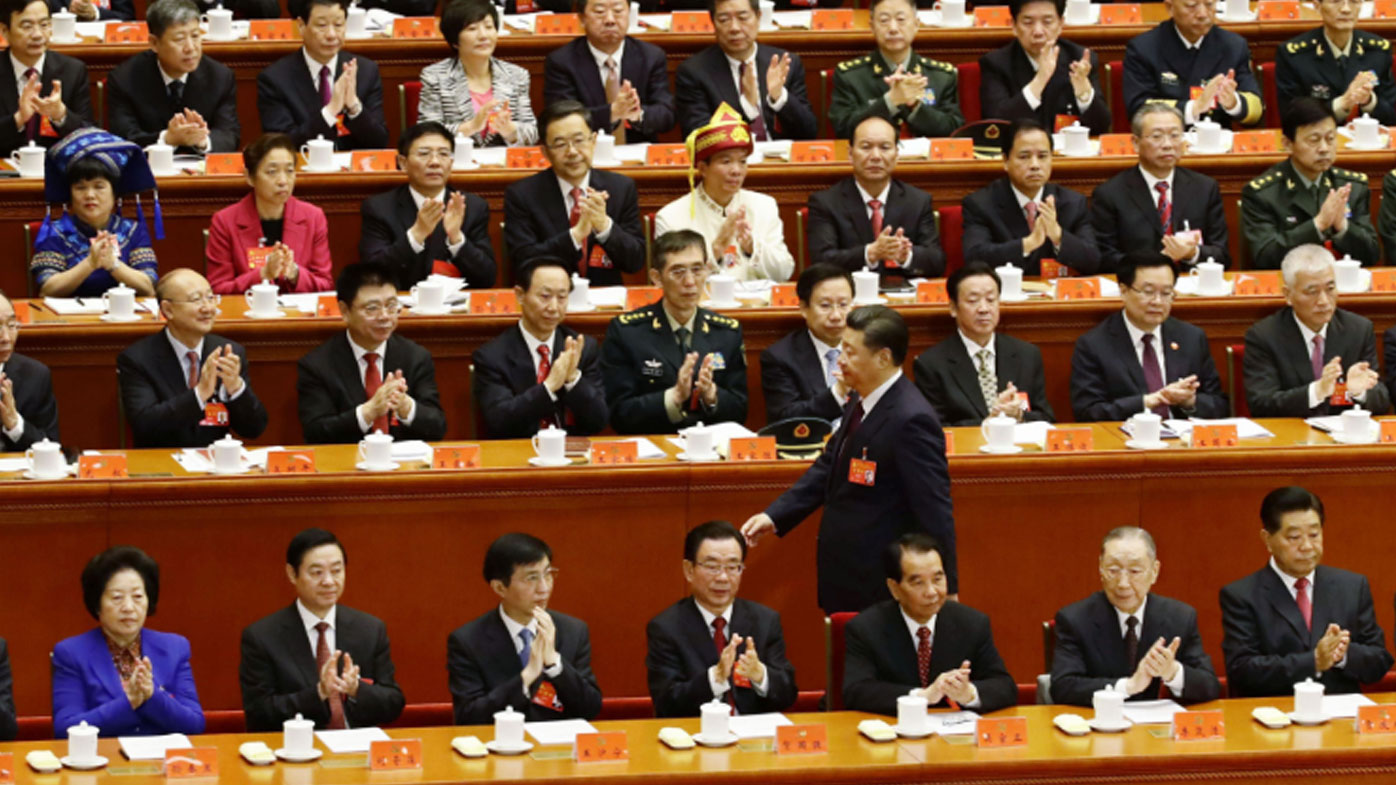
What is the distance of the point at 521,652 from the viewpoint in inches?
193

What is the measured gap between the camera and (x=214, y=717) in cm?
512

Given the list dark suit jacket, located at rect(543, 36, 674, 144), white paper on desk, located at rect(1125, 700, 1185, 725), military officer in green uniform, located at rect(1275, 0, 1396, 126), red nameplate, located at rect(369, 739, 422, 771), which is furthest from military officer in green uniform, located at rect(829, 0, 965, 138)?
red nameplate, located at rect(369, 739, 422, 771)

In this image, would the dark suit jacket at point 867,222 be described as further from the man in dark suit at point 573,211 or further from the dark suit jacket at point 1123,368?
the dark suit jacket at point 1123,368

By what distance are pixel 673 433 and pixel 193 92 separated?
7.32 ft

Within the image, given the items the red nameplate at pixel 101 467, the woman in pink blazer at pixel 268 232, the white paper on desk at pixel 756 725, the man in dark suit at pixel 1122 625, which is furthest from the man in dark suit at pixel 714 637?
the woman in pink blazer at pixel 268 232

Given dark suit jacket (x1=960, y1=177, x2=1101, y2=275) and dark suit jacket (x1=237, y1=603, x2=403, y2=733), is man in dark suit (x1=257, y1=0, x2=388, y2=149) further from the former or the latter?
dark suit jacket (x1=237, y1=603, x2=403, y2=733)

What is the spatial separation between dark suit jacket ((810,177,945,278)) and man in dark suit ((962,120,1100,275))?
0.15 metres

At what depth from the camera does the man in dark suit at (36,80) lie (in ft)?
23.1

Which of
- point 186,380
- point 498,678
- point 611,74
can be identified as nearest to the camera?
point 498,678

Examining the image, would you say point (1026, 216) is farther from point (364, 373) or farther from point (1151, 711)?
point (1151, 711)

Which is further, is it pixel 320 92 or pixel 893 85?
pixel 893 85

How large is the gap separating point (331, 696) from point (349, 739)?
1.57 feet

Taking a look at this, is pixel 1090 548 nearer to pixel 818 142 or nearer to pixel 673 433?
pixel 673 433

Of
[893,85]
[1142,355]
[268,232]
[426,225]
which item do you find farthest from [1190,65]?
[268,232]
